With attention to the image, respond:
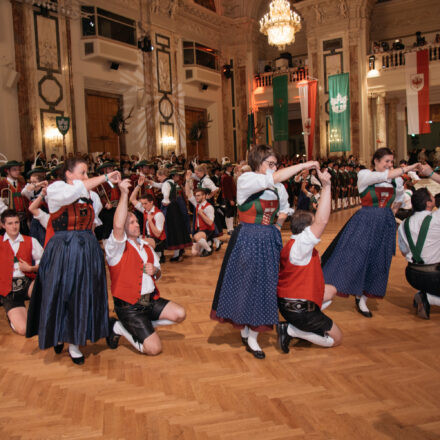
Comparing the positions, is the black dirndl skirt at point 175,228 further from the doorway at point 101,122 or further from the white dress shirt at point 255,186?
the doorway at point 101,122

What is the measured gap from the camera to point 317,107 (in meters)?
16.5

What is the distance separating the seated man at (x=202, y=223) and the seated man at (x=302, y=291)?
354cm

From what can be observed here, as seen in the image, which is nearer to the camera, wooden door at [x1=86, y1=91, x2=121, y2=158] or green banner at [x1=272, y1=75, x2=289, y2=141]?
wooden door at [x1=86, y1=91, x2=121, y2=158]

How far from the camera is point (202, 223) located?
6.73 m

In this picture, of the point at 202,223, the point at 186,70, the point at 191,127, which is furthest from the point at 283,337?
the point at 191,127

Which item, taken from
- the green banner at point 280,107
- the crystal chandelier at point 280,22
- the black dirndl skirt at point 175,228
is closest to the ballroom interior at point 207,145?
the black dirndl skirt at point 175,228

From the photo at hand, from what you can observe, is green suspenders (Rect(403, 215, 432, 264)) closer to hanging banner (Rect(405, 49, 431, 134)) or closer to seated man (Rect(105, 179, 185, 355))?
seated man (Rect(105, 179, 185, 355))

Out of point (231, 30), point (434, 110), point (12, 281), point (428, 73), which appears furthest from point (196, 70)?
point (12, 281)

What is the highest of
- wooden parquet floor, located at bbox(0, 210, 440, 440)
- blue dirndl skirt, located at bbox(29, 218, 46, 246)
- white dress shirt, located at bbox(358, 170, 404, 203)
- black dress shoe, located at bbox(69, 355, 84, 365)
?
white dress shirt, located at bbox(358, 170, 404, 203)

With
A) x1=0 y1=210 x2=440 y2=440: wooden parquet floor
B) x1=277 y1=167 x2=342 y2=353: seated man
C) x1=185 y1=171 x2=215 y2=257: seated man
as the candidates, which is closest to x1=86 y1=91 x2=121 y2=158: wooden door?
x1=185 y1=171 x2=215 y2=257: seated man

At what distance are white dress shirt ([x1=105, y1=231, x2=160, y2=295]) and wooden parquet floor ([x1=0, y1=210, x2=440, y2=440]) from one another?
486 mm

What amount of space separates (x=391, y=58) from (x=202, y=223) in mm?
12440

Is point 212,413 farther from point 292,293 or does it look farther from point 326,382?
point 292,293

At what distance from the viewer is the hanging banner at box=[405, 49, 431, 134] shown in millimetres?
14383
